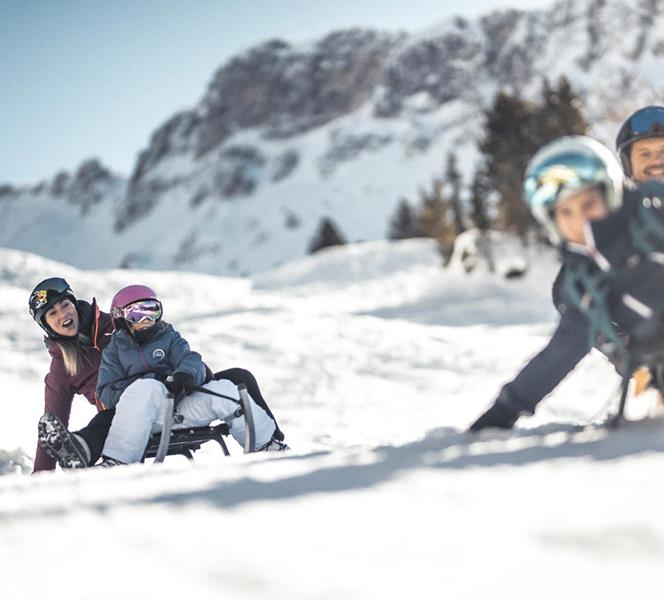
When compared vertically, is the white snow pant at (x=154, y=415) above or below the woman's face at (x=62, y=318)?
below

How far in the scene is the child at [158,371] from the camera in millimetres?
4027

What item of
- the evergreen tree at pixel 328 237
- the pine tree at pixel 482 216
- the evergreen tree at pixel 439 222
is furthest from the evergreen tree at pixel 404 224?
the pine tree at pixel 482 216

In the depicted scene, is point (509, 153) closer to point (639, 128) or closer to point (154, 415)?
point (639, 128)

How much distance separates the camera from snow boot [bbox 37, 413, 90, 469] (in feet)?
11.8

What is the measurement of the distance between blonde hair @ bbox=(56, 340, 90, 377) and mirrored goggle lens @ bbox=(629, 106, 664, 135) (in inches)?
146

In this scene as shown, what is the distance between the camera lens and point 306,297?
96.8ft

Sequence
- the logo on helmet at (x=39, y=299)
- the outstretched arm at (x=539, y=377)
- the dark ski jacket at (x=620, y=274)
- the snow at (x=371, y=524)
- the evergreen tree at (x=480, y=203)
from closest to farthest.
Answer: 1. the snow at (x=371, y=524)
2. the dark ski jacket at (x=620, y=274)
3. the outstretched arm at (x=539, y=377)
4. the logo on helmet at (x=39, y=299)
5. the evergreen tree at (x=480, y=203)

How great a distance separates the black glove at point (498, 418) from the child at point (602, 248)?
28 cm

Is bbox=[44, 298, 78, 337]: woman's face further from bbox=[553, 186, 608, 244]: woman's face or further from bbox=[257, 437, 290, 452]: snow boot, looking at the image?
bbox=[553, 186, 608, 244]: woman's face

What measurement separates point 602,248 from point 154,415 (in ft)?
8.57

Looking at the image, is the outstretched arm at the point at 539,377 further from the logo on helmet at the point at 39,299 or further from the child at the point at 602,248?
the logo on helmet at the point at 39,299

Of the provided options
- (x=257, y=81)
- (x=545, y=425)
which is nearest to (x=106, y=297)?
(x=545, y=425)

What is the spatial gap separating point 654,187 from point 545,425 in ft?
3.47

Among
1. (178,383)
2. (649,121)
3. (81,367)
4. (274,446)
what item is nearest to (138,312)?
(178,383)
